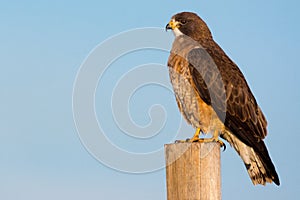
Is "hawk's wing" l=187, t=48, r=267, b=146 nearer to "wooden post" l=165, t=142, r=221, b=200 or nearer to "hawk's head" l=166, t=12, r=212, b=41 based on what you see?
"hawk's head" l=166, t=12, r=212, b=41

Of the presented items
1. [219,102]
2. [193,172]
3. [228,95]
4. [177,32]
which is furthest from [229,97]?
[193,172]

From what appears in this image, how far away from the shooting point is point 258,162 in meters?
6.52

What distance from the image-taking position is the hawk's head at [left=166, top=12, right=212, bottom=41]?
8.03 meters

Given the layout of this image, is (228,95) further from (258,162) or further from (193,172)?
(193,172)

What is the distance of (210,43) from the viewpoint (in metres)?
7.77

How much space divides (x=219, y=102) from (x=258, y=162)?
945 millimetres

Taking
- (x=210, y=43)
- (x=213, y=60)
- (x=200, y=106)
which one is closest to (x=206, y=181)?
(x=200, y=106)

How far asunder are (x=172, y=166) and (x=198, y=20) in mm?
4115

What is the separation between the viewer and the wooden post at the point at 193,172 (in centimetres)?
429

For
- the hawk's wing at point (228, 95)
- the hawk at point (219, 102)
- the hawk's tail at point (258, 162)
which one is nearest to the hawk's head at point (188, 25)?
the hawk at point (219, 102)

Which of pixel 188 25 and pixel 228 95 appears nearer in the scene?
pixel 228 95

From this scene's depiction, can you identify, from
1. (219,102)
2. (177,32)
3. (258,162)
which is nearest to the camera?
(258,162)

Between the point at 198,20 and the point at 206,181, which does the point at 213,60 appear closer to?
the point at 198,20

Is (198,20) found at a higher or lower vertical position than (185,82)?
higher
